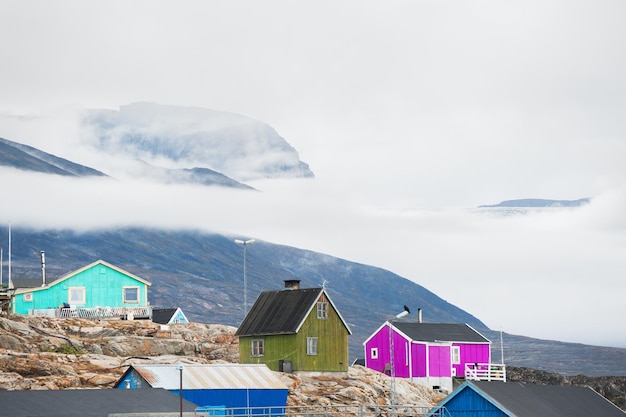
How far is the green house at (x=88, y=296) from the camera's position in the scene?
10194cm

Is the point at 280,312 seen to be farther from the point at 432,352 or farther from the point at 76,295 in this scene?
the point at 76,295

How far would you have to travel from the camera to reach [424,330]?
97312 millimetres

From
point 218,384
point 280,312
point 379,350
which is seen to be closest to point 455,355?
point 379,350

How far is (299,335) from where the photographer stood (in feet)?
274

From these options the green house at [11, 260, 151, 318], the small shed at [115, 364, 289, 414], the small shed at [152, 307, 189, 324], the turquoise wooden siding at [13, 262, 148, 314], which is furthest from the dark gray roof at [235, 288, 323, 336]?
the small shed at [152, 307, 189, 324]

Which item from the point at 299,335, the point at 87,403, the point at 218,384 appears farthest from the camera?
the point at 299,335

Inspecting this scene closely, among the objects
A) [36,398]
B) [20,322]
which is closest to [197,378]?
[36,398]

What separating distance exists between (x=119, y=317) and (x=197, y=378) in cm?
3690

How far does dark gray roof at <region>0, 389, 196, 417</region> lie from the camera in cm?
5125

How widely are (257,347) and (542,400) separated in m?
30.0

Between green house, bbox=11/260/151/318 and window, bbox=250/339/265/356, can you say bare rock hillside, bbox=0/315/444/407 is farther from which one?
green house, bbox=11/260/151/318

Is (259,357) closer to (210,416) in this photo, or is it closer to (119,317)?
(119,317)

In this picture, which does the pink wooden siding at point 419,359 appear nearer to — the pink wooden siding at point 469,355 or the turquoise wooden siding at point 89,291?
the pink wooden siding at point 469,355

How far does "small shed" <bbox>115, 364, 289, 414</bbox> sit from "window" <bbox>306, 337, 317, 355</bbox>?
46.1 feet
